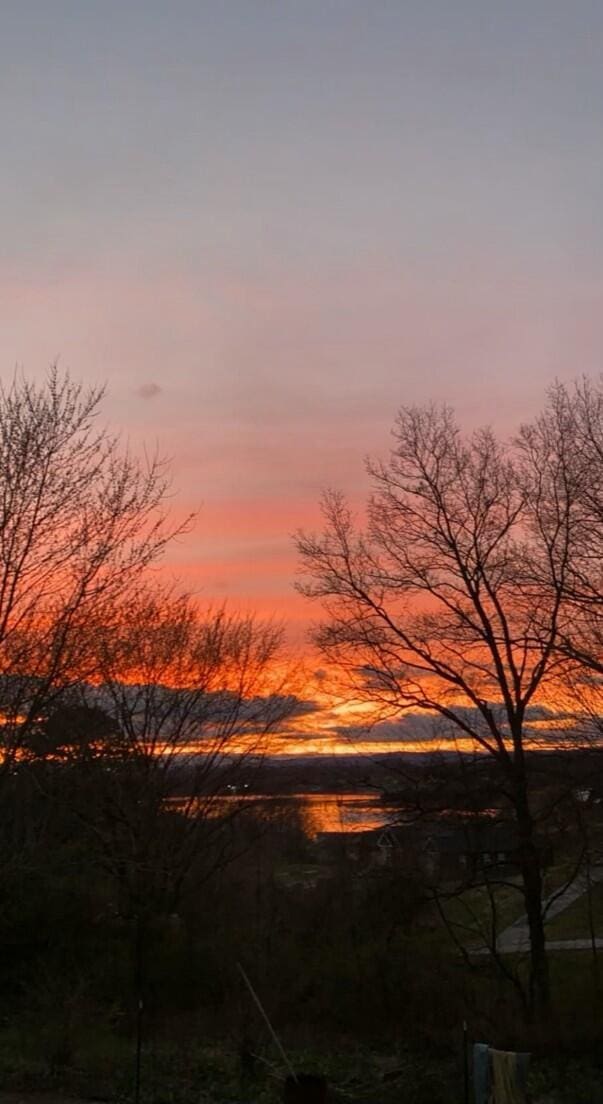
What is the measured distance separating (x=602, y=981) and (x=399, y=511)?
11.5 m

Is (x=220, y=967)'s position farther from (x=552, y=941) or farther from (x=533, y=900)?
(x=552, y=941)

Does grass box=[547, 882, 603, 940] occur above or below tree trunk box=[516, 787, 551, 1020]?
below

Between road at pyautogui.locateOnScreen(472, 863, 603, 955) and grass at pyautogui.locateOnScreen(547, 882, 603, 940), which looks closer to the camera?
road at pyautogui.locateOnScreen(472, 863, 603, 955)

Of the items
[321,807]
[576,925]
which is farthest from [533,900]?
[576,925]

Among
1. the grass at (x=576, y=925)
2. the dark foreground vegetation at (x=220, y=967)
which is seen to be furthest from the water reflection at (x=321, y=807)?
the grass at (x=576, y=925)

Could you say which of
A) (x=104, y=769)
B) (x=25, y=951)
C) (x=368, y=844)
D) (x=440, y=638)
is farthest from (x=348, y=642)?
(x=25, y=951)

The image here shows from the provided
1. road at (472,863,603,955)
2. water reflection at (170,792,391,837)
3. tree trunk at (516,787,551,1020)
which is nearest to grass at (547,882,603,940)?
road at (472,863,603,955)

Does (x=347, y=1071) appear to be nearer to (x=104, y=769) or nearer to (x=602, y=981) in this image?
(x=602, y=981)

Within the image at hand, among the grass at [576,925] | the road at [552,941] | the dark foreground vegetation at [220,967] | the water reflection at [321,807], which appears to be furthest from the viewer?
the grass at [576,925]

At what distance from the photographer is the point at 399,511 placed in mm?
21688

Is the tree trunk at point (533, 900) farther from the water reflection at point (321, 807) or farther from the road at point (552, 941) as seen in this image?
the road at point (552, 941)

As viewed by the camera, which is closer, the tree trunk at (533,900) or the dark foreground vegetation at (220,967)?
the dark foreground vegetation at (220,967)

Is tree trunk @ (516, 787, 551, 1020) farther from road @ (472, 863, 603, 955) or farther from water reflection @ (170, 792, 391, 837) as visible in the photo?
road @ (472, 863, 603, 955)

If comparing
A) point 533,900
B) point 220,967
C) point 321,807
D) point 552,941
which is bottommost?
point 552,941
